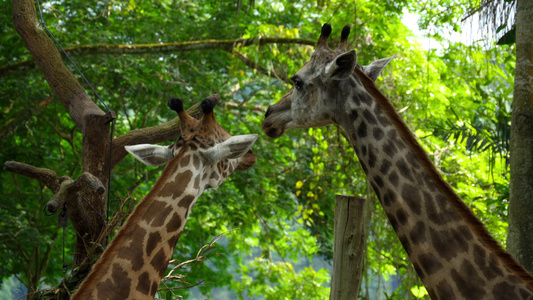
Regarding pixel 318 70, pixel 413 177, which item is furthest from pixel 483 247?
pixel 318 70

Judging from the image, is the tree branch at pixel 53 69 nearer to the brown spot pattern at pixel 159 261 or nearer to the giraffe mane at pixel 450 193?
the brown spot pattern at pixel 159 261

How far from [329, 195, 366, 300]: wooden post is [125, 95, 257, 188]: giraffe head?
1.05 m

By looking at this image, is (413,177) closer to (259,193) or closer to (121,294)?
(121,294)

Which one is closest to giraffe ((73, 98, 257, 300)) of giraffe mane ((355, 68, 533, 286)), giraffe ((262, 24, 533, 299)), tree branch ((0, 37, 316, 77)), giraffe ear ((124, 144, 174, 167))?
giraffe ear ((124, 144, 174, 167))

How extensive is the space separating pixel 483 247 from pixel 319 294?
389 inches

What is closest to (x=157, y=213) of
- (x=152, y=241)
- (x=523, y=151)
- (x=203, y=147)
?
(x=152, y=241)

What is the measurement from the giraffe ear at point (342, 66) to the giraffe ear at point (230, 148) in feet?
2.42

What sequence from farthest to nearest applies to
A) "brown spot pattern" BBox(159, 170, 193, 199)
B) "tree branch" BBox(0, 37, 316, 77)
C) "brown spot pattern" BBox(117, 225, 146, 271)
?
1. "tree branch" BBox(0, 37, 316, 77)
2. "brown spot pattern" BBox(159, 170, 193, 199)
3. "brown spot pattern" BBox(117, 225, 146, 271)

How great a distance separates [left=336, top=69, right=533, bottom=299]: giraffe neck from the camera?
2.95m

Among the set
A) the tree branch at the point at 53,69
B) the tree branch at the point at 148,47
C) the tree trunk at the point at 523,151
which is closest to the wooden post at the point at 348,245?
the tree trunk at the point at 523,151

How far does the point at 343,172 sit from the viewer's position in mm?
10047

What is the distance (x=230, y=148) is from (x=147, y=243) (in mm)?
728

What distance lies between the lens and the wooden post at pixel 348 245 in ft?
13.9

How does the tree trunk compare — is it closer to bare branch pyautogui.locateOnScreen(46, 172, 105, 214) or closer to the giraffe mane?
the giraffe mane
